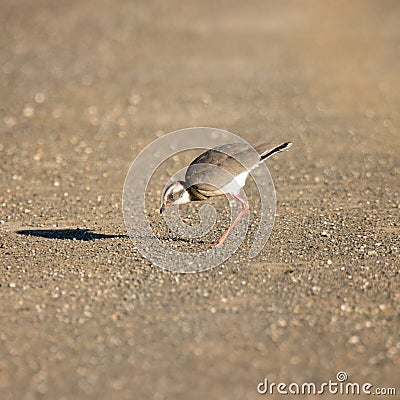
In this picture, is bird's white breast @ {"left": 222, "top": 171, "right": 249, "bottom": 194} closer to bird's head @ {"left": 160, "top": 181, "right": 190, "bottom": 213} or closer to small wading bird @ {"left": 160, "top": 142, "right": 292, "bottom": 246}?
small wading bird @ {"left": 160, "top": 142, "right": 292, "bottom": 246}

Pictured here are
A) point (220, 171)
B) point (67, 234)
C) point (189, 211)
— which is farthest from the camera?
point (189, 211)

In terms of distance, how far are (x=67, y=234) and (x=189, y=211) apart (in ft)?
4.76

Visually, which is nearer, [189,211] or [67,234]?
[67,234]

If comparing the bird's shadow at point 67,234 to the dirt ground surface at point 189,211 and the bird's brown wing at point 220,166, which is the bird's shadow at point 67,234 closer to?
the dirt ground surface at point 189,211

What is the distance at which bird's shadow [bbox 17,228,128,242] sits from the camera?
24.0ft

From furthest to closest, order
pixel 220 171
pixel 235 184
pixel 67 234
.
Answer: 1. pixel 67 234
2. pixel 235 184
3. pixel 220 171

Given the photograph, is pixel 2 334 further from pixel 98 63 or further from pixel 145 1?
pixel 145 1

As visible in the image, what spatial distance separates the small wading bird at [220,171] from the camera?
6828 mm

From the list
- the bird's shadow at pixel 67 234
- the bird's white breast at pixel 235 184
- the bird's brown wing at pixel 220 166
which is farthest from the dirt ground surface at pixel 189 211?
the bird's brown wing at pixel 220 166

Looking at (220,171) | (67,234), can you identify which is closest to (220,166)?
(220,171)

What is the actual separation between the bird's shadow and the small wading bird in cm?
83

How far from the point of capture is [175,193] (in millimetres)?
6969

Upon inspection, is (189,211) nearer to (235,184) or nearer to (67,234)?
(235,184)

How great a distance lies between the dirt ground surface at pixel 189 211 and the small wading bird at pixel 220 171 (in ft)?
2.14
